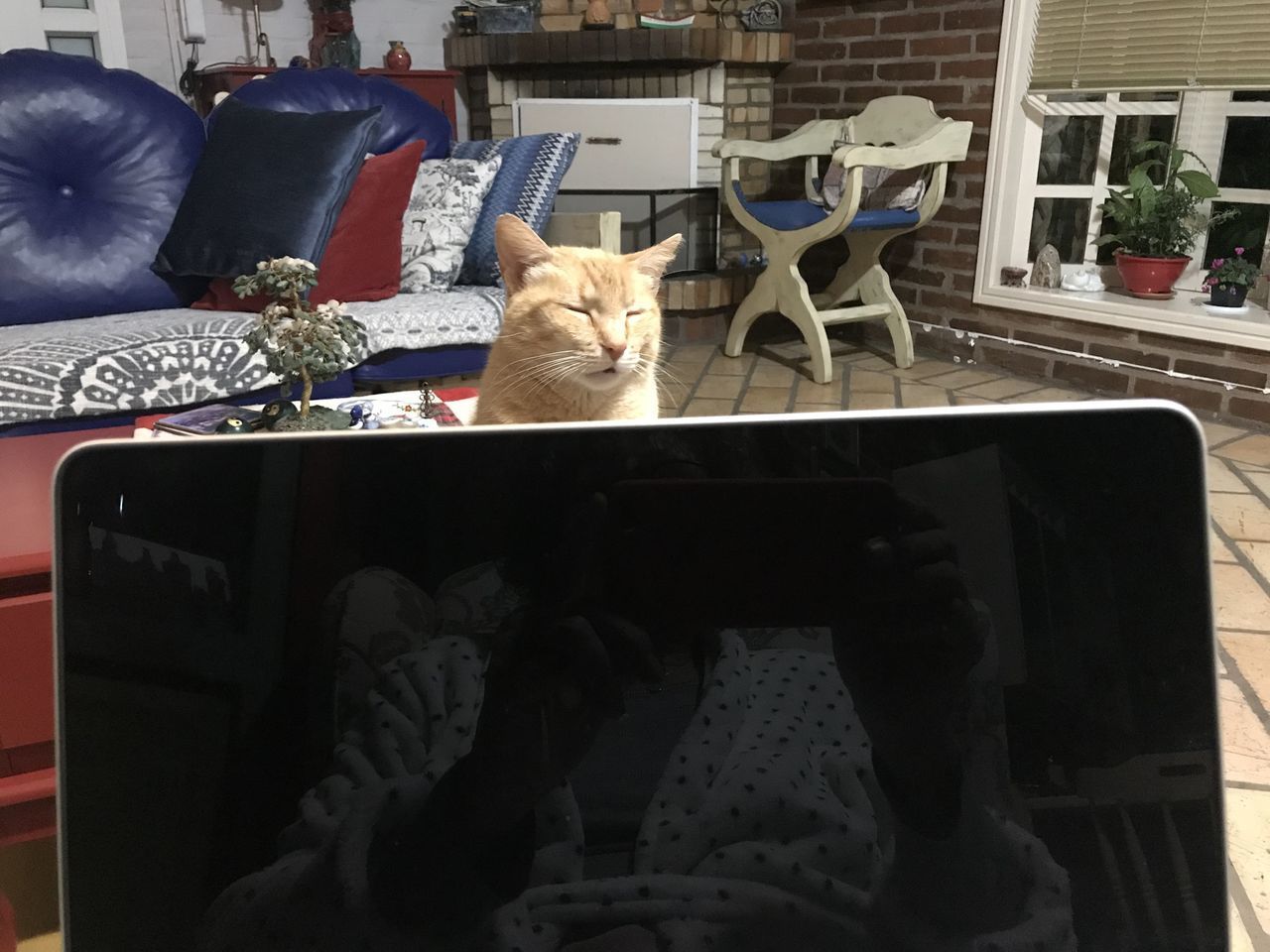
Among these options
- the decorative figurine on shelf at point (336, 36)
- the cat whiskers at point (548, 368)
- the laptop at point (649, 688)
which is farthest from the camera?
the decorative figurine on shelf at point (336, 36)

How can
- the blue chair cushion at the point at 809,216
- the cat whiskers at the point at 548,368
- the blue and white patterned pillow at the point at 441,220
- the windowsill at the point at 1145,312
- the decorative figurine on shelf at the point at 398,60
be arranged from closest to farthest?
the cat whiskers at the point at 548,368 → the blue and white patterned pillow at the point at 441,220 → the windowsill at the point at 1145,312 → the blue chair cushion at the point at 809,216 → the decorative figurine on shelf at the point at 398,60

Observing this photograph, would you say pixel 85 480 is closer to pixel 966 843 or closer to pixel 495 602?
pixel 495 602

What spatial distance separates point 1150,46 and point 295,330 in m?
2.75

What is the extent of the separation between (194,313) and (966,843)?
2.24 metres

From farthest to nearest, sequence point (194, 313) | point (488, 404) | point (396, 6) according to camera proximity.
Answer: point (396, 6)
point (194, 313)
point (488, 404)

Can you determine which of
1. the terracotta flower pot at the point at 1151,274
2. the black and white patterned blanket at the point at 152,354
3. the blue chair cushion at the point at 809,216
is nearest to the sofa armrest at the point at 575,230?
the black and white patterned blanket at the point at 152,354

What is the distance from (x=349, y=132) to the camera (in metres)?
2.27

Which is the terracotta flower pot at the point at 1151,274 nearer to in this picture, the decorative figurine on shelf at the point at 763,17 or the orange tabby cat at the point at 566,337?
the decorative figurine on shelf at the point at 763,17

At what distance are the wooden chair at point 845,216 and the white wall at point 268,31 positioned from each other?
181 cm

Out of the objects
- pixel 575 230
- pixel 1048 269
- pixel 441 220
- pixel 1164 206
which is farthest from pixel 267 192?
pixel 1164 206

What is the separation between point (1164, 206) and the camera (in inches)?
114

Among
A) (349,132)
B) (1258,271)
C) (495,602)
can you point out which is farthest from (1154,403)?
(1258,271)

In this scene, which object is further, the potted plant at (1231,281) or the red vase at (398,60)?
the red vase at (398,60)

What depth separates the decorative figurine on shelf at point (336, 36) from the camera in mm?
3930
